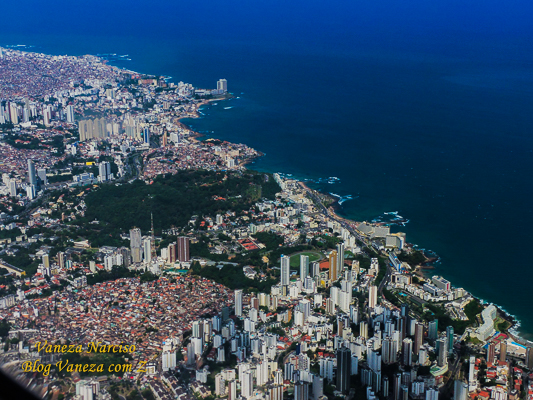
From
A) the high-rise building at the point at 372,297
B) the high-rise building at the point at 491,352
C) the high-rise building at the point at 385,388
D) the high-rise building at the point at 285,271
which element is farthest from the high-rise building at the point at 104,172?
the high-rise building at the point at 491,352

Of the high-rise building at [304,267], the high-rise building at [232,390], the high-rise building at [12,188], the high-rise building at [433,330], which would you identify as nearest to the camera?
the high-rise building at [232,390]

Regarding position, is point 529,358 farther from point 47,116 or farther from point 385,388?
point 47,116

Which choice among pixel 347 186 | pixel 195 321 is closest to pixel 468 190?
pixel 347 186

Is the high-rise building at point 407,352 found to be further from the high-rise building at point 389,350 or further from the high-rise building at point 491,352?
the high-rise building at point 491,352

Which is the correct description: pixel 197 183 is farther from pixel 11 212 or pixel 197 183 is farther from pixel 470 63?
pixel 470 63

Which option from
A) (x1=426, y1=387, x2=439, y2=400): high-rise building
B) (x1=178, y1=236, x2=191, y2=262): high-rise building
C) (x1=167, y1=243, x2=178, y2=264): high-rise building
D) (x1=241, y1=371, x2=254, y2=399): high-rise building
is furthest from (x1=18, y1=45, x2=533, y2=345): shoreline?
(x1=241, y1=371, x2=254, y2=399): high-rise building

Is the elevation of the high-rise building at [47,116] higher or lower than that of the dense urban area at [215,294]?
higher

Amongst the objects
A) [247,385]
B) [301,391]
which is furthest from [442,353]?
[247,385]

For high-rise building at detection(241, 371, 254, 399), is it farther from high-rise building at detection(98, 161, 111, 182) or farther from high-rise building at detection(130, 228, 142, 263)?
high-rise building at detection(98, 161, 111, 182)
